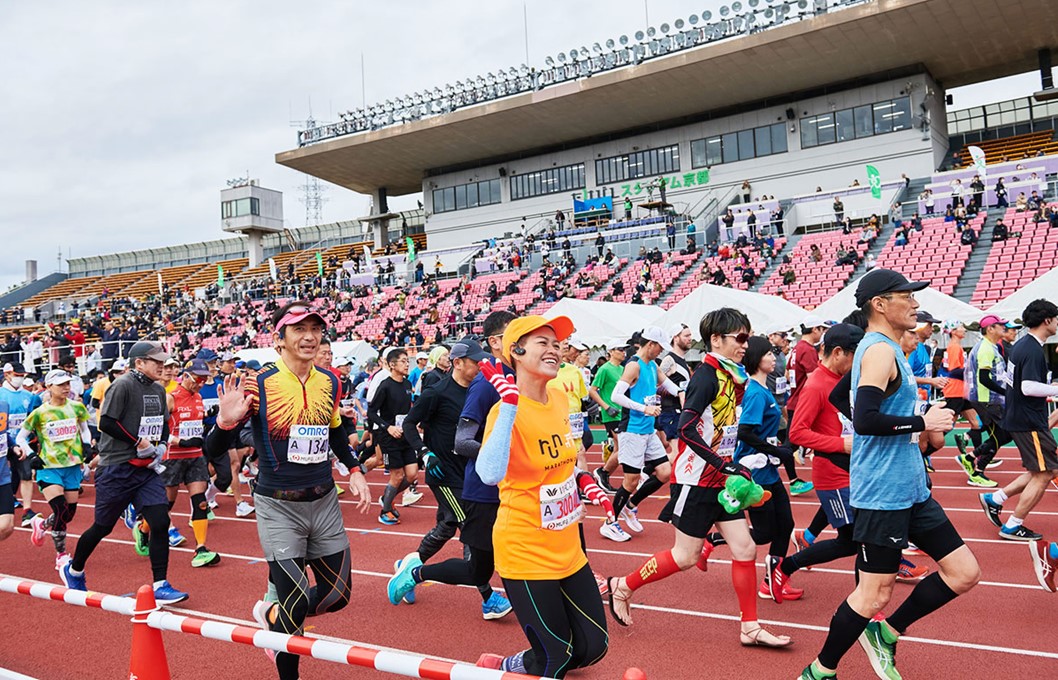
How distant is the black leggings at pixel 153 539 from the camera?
20.0 feet

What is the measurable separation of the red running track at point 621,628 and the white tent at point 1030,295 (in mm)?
7725

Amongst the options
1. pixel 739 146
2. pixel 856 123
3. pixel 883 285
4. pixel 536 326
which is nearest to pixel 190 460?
pixel 536 326

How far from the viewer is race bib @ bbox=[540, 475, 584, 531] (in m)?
3.40

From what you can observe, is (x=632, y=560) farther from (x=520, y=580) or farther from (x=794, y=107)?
(x=794, y=107)

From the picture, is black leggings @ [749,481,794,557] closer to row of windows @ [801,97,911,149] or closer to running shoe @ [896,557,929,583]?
running shoe @ [896,557,929,583]

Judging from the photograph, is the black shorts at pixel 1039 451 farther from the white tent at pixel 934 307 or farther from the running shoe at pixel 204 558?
the white tent at pixel 934 307

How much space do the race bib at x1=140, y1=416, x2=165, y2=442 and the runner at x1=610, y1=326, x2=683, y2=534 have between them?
4.16 meters

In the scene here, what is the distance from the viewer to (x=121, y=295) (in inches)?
2325

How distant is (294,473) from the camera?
4199mm

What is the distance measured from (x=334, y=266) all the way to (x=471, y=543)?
44899 millimetres

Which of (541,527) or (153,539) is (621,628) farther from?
(153,539)

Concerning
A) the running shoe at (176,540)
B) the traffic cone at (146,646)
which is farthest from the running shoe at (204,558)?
the traffic cone at (146,646)

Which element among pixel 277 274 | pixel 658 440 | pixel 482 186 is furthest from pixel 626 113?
pixel 658 440

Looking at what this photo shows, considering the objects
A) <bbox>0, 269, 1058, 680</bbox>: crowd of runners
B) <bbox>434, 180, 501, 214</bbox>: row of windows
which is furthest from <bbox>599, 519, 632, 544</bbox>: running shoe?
<bbox>434, 180, 501, 214</bbox>: row of windows
